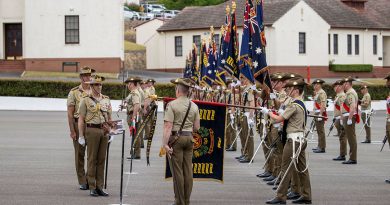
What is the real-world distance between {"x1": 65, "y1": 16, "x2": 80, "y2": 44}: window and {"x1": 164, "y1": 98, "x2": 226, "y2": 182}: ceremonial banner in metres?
45.5

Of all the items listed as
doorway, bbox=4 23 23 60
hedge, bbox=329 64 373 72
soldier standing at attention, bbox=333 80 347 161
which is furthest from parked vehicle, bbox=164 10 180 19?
soldier standing at attention, bbox=333 80 347 161

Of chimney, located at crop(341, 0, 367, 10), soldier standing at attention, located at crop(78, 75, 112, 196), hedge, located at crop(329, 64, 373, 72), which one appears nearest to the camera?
soldier standing at attention, located at crop(78, 75, 112, 196)

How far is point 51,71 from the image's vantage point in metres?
60.9

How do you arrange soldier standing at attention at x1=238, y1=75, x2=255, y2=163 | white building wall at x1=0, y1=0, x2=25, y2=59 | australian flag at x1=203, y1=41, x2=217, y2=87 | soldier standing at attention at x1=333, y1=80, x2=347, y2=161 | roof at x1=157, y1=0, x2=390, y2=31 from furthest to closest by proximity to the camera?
1. roof at x1=157, y1=0, x2=390, y2=31
2. white building wall at x1=0, y1=0, x2=25, y2=59
3. australian flag at x1=203, y1=41, x2=217, y2=87
4. soldier standing at attention at x1=333, y1=80, x2=347, y2=161
5. soldier standing at attention at x1=238, y1=75, x2=255, y2=163

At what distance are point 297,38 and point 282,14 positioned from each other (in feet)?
8.60

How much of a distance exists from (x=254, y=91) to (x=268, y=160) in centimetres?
155

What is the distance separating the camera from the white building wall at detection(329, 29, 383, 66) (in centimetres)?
7719

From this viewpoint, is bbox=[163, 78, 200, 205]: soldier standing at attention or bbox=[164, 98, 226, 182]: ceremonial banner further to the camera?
bbox=[164, 98, 226, 182]: ceremonial banner

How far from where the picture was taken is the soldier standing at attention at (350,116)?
2289 centimetres

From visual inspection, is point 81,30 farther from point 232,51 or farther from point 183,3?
point 183,3

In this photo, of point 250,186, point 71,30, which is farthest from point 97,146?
point 71,30

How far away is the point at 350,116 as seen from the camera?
75.6ft

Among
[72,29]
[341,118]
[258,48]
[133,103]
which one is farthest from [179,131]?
[72,29]

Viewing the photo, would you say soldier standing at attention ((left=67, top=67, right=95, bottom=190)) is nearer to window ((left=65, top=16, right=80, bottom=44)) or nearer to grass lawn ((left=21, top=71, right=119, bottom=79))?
grass lawn ((left=21, top=71, right=119, bottom=79))
